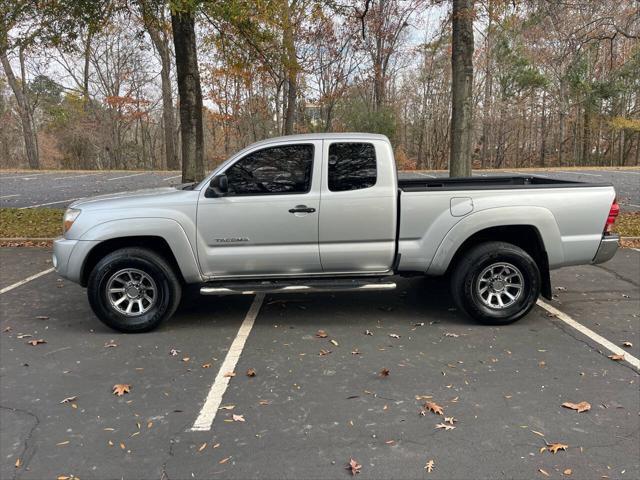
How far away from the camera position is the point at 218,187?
487 cm

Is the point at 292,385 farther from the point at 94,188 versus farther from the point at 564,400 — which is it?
the point at 94,188

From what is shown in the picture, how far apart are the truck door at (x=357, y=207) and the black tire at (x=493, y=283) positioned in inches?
30.5

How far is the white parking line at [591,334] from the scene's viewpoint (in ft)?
14.0

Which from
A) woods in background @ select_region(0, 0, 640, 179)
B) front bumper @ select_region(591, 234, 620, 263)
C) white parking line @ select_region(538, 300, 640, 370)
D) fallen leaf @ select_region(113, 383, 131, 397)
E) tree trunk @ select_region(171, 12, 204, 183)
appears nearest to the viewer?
fallen leaf @ select_region(113, 383, 131, 397)

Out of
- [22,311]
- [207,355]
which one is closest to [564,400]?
[207,355]

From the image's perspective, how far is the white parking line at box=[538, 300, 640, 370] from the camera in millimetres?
4266

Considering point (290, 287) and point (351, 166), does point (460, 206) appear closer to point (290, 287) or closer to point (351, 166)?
point (351, 166)

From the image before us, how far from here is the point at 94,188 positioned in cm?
1772

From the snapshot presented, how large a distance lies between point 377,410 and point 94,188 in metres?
16.9

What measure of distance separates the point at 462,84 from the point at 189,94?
6.02 meters

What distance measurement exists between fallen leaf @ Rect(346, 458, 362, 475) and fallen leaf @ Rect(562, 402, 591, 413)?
1.65 metres

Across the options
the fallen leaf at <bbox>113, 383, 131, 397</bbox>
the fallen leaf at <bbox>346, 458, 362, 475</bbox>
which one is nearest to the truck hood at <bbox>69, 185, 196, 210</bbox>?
the fallen leaf at <bbox>113, 383, 131, 397</bbox>

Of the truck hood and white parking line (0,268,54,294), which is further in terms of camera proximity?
white parking line (0,268,54,294)

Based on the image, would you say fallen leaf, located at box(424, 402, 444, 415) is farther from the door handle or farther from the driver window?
the driver window
